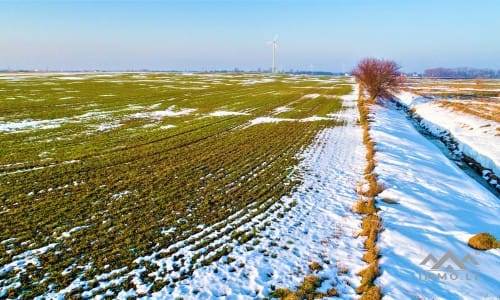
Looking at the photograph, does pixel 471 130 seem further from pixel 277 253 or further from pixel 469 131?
pixel 277 253

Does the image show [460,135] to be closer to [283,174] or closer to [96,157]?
[283,174]

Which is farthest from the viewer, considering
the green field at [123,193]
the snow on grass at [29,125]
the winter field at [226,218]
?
the snow on grass at [29,125]

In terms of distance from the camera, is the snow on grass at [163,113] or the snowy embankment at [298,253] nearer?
the snowy embankment at [298,253]

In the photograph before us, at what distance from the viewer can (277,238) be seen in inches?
385

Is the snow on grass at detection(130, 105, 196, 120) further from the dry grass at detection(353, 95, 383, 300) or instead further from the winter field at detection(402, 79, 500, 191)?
the winter field at detection(402, 79, 500, 191)

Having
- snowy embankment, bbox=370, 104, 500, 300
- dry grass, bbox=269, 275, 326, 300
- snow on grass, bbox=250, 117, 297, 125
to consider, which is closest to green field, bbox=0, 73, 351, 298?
dry grass, bbox=269, 275, 326, 300

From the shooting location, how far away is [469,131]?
29016 millimetres

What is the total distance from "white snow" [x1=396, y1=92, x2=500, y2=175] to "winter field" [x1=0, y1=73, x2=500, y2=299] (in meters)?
0.52

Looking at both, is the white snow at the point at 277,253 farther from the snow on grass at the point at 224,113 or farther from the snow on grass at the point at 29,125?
the snow on grass at the point at 224,113

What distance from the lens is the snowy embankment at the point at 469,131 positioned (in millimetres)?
21081

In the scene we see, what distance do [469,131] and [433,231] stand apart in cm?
2411

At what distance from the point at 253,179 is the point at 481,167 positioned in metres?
15.6

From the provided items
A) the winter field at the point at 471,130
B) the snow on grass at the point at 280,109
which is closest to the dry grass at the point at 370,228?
the winter field at the point at 471,130

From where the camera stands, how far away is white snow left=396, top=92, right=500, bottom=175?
21125 millimetres
